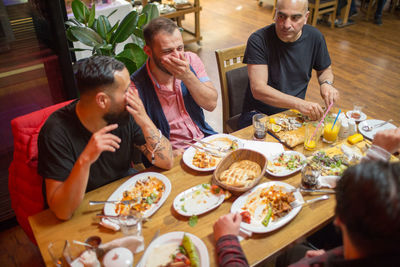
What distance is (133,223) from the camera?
129 cm

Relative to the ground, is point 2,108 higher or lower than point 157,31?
lower

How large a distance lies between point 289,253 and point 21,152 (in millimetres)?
1418

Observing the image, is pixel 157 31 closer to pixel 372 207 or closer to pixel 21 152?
pixel 21 152

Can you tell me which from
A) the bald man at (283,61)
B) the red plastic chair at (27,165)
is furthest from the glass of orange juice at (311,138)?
the red plastic chair at (27,165)

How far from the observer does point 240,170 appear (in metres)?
1.59

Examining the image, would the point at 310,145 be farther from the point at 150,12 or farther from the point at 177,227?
the point at 150,12

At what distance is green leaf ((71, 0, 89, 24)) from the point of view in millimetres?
2472

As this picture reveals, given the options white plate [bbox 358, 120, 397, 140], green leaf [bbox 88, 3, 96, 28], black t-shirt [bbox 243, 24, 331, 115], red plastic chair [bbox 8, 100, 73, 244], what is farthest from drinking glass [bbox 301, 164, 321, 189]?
green leaf [bbox 88, 3, 96, 28]

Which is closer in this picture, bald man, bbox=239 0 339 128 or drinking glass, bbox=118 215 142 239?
drinking glass, bbox=118 215 142 239

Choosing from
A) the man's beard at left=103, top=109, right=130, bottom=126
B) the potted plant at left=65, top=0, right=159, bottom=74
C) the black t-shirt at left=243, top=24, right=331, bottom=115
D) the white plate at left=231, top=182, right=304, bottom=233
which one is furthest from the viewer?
the potted plant at left=65, top=0, right=159, bottom=74

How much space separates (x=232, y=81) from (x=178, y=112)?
2.00 feet

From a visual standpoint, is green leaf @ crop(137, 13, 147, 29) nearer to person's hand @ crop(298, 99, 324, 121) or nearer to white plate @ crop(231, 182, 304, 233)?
person's hand @ crop(298, 99, 324, 121)

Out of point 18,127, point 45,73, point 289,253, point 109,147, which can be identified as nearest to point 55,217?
point 109,147

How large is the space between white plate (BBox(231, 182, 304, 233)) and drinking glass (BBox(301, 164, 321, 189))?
2.8 inches
